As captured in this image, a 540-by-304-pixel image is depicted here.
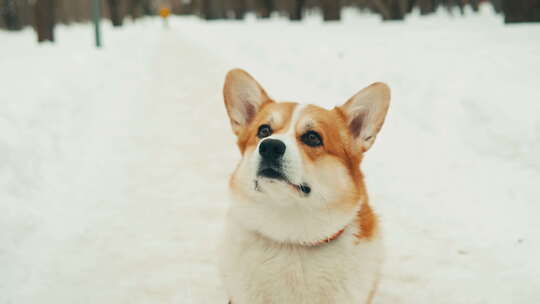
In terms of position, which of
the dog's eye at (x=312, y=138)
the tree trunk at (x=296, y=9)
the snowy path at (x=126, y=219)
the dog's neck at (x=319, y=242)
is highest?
the tree trunk at (x=296, y=9)

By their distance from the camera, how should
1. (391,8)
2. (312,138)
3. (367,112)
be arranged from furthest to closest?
(391,8) < (367,112) < (312,138)

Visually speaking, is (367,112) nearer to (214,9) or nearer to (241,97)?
(241,97)

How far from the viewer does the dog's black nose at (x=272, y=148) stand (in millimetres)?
2023

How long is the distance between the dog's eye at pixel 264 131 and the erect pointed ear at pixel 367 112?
1.47 feet

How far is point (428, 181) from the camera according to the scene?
3992 mm

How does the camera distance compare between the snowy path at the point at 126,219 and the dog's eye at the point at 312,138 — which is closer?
the dog's eye at the point at 312,138

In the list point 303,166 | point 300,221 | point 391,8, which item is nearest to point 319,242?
point 300,221

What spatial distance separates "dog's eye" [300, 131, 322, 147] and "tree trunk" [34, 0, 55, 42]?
41.7 feet

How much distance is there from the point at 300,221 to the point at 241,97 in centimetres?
86

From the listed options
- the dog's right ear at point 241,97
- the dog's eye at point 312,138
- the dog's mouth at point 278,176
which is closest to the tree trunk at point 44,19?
the dog's right ear at point 241,97

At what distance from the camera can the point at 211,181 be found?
170 inches

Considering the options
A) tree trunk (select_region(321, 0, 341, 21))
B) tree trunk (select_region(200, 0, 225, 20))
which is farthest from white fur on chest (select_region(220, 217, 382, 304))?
tree trunk (select_region(200, 0, 225, 20))

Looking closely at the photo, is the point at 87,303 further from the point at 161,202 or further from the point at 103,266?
the point at 161,202

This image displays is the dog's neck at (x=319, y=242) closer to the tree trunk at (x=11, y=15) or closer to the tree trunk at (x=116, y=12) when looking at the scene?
the tree trunk at (x=11, y=15)
